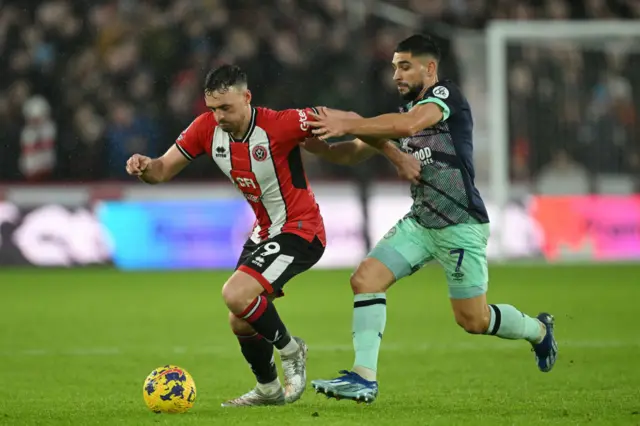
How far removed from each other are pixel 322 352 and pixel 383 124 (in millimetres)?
3776

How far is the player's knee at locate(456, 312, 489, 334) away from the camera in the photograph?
725cm

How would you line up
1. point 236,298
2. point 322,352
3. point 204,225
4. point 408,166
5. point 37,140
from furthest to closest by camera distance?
point 37,140 → point 204,225 → point 322,352 → point 408,166 → point 236,298

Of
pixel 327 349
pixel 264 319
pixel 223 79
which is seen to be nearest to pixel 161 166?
pixel 223 79

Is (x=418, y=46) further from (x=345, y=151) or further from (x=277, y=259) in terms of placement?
(x=277, y=259)

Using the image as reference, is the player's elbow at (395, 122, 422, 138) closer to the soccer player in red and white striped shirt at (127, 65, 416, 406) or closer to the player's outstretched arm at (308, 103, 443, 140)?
the player's outstretched arm at (308, 103, 443, 140)

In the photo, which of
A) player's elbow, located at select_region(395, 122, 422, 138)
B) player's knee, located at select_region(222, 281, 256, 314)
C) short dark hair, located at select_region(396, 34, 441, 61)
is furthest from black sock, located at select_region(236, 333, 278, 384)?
short dark hair, located at select_region(396, 34, 441, 61)

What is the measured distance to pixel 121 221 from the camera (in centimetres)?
1802

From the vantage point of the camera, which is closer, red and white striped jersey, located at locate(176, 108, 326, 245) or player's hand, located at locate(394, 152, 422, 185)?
player's hand, located at locate(394, 152, 422, 185)

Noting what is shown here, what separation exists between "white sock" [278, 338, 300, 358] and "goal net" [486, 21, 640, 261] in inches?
453

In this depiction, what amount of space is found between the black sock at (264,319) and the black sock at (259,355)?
19 centimetres

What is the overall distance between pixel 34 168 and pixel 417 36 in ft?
39.9

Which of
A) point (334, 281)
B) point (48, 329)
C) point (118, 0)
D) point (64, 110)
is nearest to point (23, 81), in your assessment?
point (64, 110)

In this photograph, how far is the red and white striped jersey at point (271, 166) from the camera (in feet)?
23.7

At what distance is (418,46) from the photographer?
23.4ft
